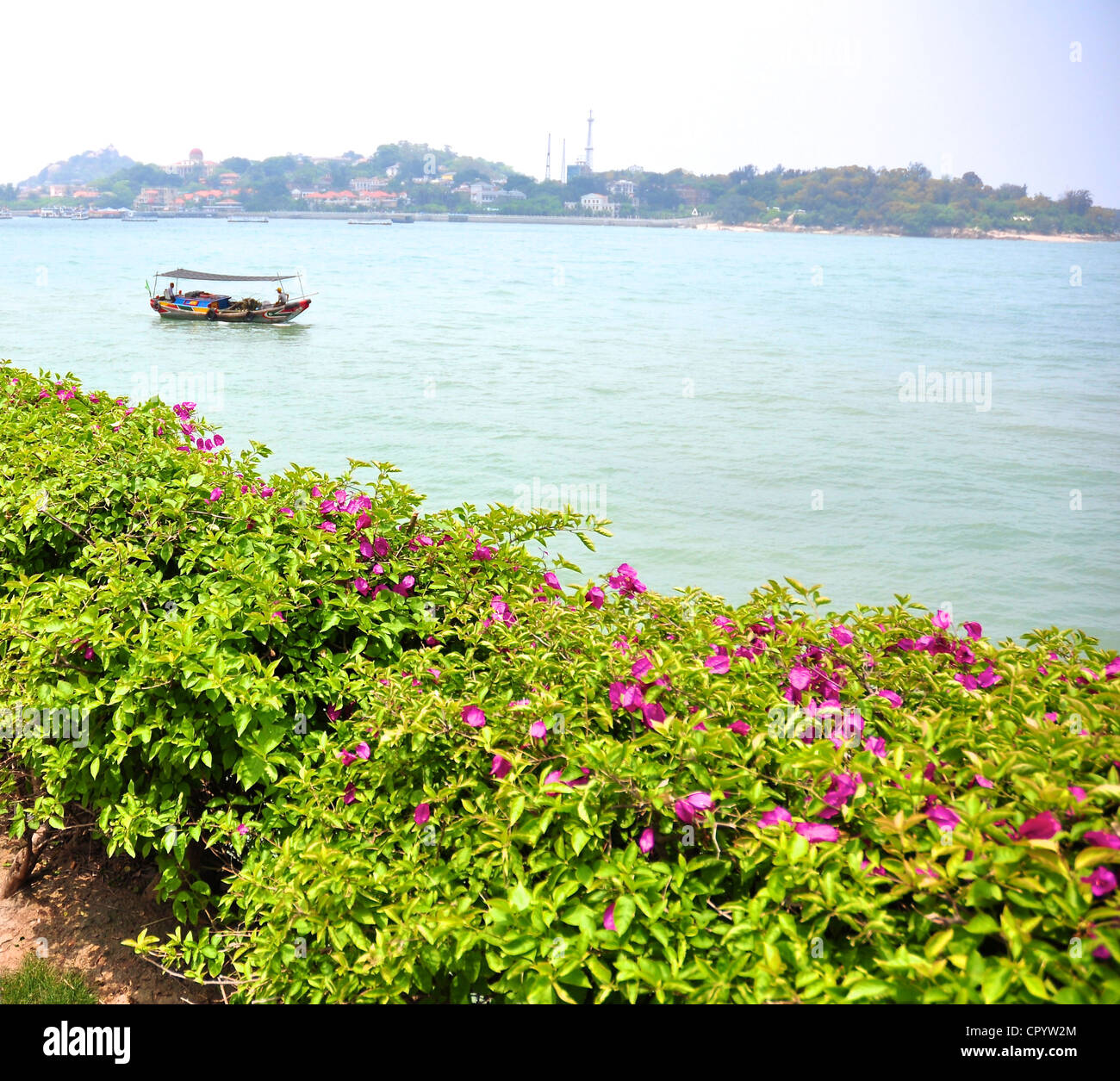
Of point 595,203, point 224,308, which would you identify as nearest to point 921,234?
point 595,203

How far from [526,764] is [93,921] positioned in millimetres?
2417

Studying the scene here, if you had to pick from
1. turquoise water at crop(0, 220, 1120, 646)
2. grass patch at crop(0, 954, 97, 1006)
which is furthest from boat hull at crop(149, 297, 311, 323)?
grass patch at crop(0, 954, 97, 1006)

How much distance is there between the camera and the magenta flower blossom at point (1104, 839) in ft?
5.57

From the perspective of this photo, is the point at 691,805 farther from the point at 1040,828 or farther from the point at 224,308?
the point at 224,308

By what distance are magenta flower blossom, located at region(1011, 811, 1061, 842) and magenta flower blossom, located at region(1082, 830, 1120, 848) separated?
6cm

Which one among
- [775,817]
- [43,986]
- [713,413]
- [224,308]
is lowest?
[43,986]

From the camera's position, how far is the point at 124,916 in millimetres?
3639

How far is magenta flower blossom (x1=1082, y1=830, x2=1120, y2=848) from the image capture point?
5.57ft

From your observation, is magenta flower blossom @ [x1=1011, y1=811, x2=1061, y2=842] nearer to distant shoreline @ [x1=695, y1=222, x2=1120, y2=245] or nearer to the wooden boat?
the wooden boat

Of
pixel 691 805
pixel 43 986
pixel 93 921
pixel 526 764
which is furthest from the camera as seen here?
pixel 93 921

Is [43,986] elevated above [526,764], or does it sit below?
below

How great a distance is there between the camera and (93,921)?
3629 millimetres
